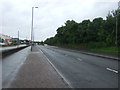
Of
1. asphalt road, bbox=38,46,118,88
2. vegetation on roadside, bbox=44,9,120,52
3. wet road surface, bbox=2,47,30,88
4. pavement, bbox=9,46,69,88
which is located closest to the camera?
pavement, bbox=9,46,69,88

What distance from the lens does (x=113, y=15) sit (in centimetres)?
5972

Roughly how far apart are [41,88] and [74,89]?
1243mm

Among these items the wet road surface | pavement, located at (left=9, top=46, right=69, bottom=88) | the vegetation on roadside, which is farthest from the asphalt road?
the vegetation on roadside

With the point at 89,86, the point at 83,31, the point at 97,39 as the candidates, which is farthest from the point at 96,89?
the point at 83,31

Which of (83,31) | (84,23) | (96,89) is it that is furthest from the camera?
(84,23)

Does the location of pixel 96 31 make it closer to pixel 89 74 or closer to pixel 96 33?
pixel 96 33

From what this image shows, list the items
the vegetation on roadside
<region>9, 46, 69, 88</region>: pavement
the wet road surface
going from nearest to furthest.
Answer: <region>9, 46, 69, 88</region>: pavement → the wet road surface → the vegetation on roadside

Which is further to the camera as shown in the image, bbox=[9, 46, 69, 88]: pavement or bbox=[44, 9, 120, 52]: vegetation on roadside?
bbox=[44, 9, 120, 52]: vegetation on roadside

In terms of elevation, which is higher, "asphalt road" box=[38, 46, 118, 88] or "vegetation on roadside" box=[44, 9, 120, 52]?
"vegetation on roadside" box=[44, 9, 120, 52]

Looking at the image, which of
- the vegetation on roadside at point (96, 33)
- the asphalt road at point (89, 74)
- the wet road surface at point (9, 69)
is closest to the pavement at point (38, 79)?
the wet road surface at point (9, 69)

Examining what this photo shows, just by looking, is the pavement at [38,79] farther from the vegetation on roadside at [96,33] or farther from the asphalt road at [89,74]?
the vegetation on roadside at [96,33]

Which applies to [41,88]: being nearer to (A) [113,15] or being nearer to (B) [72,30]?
(A) [113,15]

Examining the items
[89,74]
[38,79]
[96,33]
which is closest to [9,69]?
[38,79]

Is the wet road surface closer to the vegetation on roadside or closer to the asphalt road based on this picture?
the asphalt road
